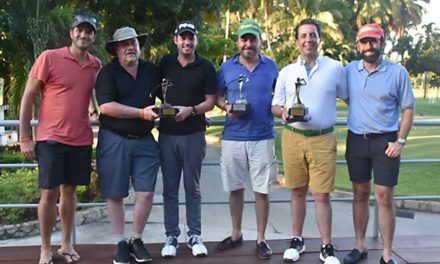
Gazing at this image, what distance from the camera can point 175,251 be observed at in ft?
13.0

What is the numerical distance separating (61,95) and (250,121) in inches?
54.8

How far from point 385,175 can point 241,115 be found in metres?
1.13

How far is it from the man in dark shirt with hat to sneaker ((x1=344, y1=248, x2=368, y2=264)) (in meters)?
1.10

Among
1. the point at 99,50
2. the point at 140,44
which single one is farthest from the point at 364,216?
the point at 99,50

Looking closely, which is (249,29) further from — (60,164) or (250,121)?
(60,164)

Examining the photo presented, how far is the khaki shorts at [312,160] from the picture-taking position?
3.71 m

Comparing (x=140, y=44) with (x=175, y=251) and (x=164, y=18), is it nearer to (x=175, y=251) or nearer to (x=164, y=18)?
(x=175, y=251)

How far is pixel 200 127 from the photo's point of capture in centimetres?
389

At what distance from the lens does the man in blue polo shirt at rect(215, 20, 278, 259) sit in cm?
383

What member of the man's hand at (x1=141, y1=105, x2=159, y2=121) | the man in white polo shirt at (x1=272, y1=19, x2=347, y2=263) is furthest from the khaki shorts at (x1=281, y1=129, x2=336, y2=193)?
the man's hand at (x1=141, y1=105, x2=159, y2=121)

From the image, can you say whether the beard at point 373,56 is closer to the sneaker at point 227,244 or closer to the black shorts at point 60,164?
the sneaker at point 227,244

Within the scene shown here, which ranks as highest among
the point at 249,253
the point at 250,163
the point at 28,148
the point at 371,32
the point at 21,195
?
the point at 371,32

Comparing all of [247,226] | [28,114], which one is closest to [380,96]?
[28,114]

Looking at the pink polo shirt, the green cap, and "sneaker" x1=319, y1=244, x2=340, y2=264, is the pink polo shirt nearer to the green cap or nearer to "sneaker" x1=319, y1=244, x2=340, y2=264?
the green cap
